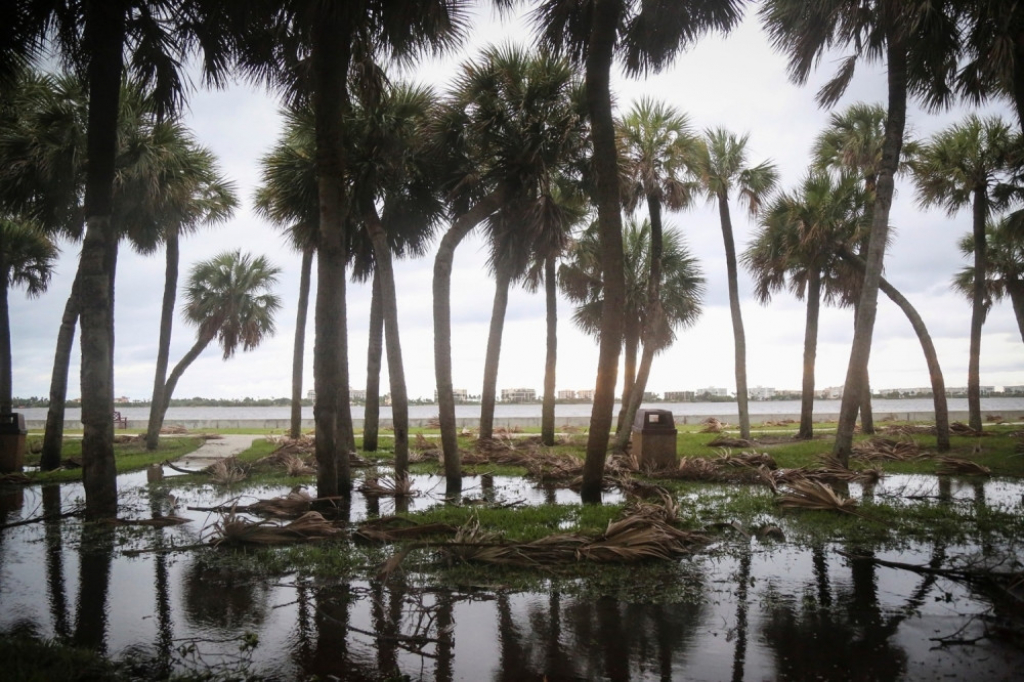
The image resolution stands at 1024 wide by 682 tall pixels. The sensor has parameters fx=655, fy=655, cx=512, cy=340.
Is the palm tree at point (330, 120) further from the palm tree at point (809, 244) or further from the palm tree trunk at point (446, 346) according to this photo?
the palm tree at point (809, 244)

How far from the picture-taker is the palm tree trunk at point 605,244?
29.4 feet

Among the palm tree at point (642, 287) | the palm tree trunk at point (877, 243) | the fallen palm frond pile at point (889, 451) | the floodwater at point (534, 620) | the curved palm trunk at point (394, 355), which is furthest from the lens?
the palm tree at point (642, 287)

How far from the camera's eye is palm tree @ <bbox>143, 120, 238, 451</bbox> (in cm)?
1447

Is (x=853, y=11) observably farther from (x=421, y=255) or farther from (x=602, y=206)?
(x=421, y=255)

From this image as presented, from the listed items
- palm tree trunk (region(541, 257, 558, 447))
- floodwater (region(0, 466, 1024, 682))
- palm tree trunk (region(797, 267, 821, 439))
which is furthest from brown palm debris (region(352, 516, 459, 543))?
palm tree trunk (region(797, 267, 821, 439))

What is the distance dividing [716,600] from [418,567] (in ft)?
8.23

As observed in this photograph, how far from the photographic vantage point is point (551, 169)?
1288cm

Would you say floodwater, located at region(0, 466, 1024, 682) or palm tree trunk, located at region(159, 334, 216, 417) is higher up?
palm tree trunk, located at region(159, 334, 216, 417)

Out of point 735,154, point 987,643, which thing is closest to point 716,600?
point 987,643

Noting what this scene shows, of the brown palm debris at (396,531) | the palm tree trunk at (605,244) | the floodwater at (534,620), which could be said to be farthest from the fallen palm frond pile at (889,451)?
the brown palm debris at (396,531)

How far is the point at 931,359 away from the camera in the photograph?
15867 mm

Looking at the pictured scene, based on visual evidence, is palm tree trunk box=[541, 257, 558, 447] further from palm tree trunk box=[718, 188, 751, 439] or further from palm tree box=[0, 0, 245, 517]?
palm tree box=[0, 0, 245, 517]

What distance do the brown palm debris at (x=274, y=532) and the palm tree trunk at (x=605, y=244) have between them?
3.63 metres

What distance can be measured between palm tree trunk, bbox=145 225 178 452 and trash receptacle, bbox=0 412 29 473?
511 cm
